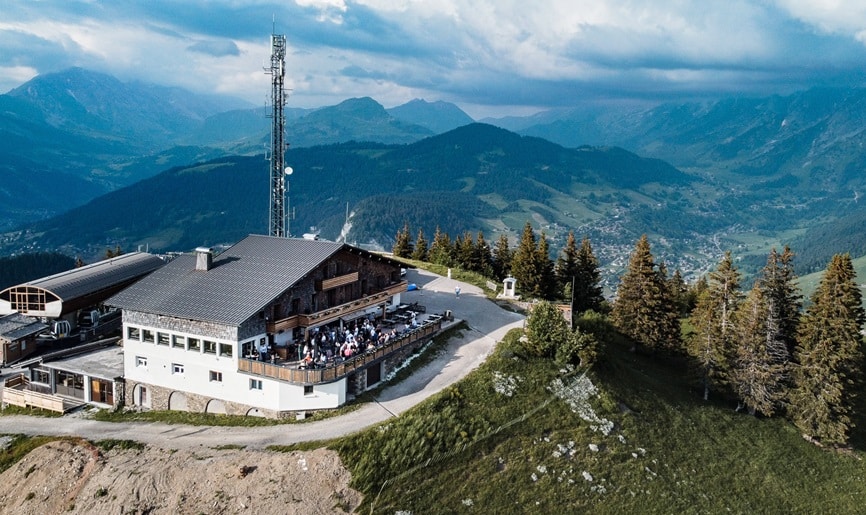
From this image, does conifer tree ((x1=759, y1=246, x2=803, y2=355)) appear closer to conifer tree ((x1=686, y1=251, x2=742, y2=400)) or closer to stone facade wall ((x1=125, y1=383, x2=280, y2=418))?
conifer tree ((x1=686, y1=251, x2=742, y2=400))

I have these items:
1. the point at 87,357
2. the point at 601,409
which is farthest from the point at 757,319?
the point at 87,357

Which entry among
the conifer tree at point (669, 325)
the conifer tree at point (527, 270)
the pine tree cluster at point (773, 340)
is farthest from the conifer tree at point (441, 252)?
the conifer tree at point (669, 325)

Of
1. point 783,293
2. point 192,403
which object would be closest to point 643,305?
point 783,293

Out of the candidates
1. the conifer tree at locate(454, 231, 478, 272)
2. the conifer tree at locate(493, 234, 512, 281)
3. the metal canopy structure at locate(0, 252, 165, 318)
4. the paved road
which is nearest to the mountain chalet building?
the paved road

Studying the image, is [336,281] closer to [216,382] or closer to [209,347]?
[209,347]

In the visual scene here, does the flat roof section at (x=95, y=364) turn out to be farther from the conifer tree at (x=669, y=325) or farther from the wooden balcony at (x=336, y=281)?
the conifer tree at (x=669, y=325)
